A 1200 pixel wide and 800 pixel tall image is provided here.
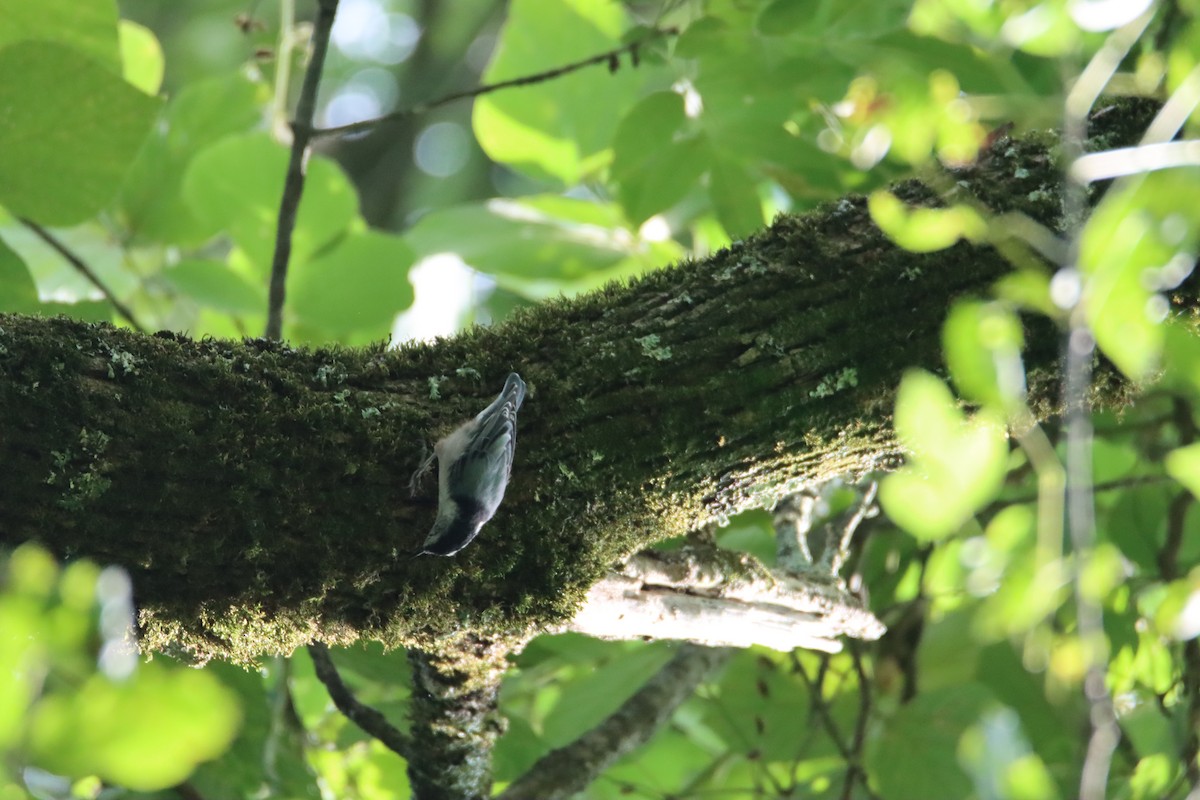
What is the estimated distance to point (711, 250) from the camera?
2656mm

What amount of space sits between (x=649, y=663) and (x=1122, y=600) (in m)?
1.13

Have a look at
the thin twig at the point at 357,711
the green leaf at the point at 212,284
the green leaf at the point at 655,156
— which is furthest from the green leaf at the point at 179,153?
the thin twig at the point at 357,711

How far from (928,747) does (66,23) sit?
2.58 m

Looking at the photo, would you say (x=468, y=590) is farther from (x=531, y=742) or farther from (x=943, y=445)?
(x=531, y=742)

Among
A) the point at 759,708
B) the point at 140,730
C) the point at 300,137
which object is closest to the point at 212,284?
the point at 300,137

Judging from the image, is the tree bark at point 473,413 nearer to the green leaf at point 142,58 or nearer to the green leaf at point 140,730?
the green leaf at point 140,730

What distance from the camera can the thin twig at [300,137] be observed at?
2.12 meters

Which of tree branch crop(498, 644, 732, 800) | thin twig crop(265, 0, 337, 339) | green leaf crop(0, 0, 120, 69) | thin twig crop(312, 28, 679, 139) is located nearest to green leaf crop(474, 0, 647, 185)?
thin twig crop(312, 28, 679, 139)

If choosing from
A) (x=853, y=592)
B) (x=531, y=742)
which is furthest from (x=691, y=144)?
(x=531, y=742)

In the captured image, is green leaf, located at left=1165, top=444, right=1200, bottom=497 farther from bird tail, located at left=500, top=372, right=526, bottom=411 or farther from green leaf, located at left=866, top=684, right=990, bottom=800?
green leaf, located at left=866, top=684, right=990, bottom=800

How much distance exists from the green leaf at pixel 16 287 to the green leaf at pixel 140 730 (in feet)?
4.59

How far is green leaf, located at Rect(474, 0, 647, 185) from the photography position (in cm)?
255

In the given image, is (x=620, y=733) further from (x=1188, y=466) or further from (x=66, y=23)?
(x=66, y=23)

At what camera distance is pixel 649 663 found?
2.61 metres
